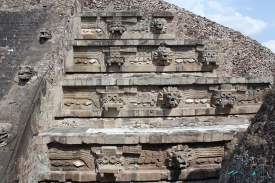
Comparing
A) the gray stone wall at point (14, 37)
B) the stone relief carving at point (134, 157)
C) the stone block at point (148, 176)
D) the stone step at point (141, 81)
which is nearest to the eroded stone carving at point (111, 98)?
the stone step at point (141, 81)

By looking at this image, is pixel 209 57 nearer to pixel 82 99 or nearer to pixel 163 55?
pixel 163 55

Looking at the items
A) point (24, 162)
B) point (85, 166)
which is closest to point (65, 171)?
point (85, 166)

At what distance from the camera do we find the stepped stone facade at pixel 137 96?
6.91 meters

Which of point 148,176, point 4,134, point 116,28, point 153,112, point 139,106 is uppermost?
point 116,28

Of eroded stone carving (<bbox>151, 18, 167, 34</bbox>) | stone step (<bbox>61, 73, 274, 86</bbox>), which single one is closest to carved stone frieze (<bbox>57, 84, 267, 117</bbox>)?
stone step (<bbox>61, 73, 274, 86</bbox>)

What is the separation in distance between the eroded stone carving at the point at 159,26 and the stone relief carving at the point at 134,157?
173 inches

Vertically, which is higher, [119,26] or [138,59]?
[119,26]

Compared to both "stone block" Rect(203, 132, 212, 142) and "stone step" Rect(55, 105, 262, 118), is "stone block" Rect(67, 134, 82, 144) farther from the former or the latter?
"stone block" Rect(203, 132, 212, 142)

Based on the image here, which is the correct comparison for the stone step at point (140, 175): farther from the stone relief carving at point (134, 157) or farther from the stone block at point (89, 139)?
the stone block at point (89, 139)

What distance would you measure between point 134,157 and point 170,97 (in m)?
1.97

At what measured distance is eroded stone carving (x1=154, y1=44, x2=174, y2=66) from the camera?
29.4 feet

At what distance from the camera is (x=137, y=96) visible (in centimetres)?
836

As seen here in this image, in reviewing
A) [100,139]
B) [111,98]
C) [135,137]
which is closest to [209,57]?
[111,98]

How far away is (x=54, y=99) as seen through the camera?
7887mm
